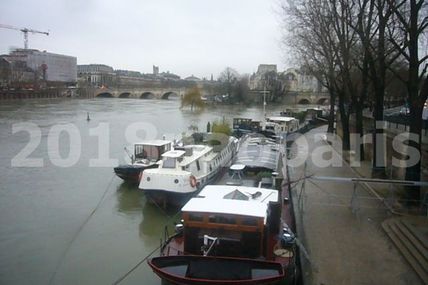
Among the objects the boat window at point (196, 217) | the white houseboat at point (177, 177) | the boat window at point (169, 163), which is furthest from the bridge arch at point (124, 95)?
the boat window at point (196, 217)

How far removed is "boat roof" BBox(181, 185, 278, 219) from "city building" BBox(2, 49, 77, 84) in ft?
495

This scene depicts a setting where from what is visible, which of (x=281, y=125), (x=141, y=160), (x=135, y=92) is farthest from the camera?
(x=135, y=92)

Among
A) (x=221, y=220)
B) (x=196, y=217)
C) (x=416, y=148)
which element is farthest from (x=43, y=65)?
(x=221, y=220)

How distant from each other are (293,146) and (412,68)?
70.8ft

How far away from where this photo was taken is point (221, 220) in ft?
36.7

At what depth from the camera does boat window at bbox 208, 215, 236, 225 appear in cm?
1113

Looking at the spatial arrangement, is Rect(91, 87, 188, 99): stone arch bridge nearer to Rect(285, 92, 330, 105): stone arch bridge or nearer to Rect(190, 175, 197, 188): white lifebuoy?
Rect(285, 92, 330, 105): stone arch bridge

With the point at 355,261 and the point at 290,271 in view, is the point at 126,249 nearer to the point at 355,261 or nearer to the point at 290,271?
the point at 290,271

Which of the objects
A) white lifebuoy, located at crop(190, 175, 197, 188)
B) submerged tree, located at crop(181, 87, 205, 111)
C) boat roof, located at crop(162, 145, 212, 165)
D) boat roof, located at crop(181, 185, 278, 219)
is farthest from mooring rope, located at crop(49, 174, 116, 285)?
submerged tree, located at crop(181, 87, 205, 111)

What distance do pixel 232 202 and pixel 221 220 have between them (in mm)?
956

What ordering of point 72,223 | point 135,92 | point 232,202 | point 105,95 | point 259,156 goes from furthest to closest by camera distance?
point 105,95 < point 135,92 < point 259,156 < point 72,223 < point 232,202

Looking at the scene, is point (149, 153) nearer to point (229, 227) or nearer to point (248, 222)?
point (229, 227)

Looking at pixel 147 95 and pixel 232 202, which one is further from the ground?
pixel 147 95

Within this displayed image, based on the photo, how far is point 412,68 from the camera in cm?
1583
